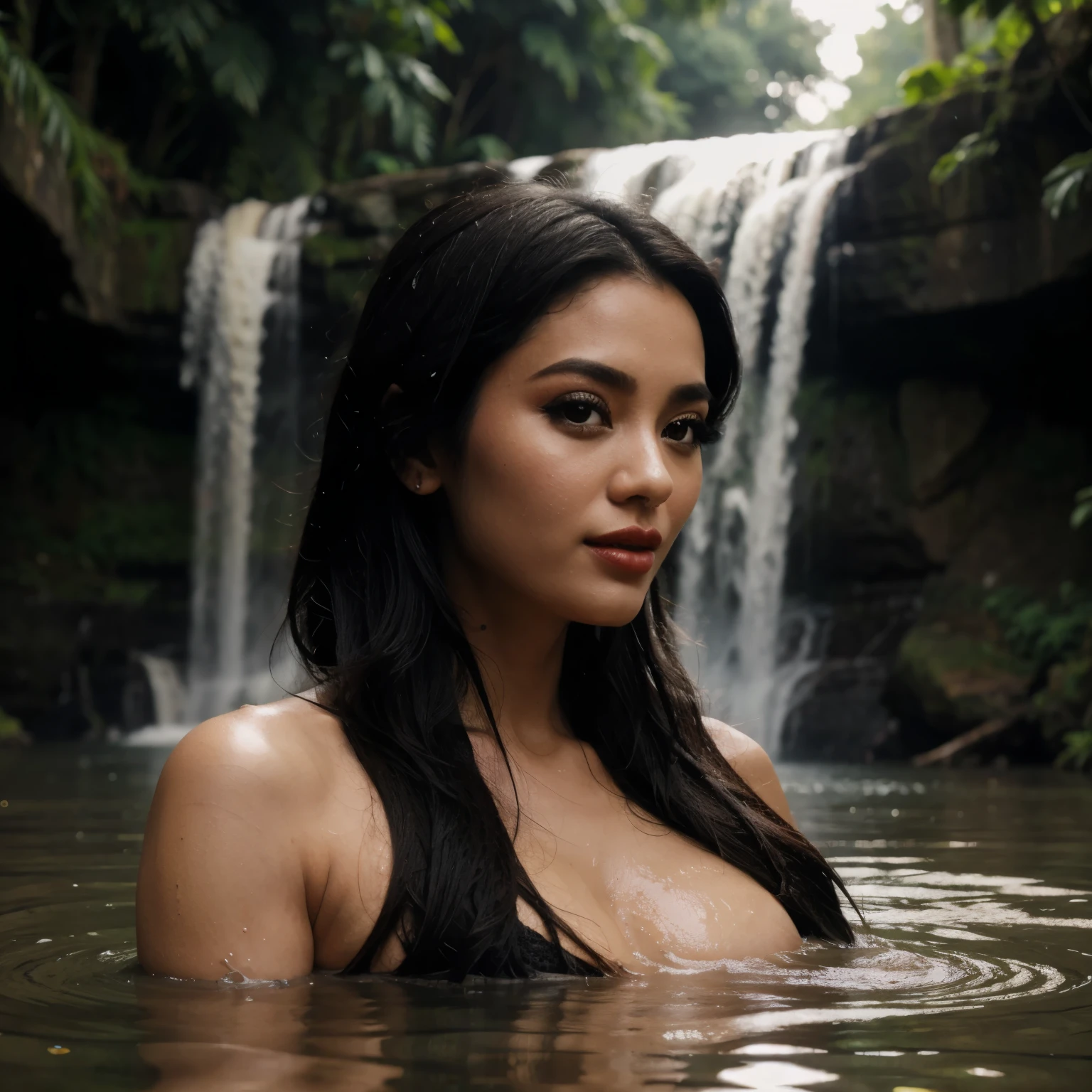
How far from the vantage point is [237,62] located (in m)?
17.0

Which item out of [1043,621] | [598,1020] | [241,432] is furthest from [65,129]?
[598,1020]

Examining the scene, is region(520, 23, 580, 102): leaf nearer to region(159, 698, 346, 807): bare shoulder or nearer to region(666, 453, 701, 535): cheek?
region(666, 453, 701, 535): cheek

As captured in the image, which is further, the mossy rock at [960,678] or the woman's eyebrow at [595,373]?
the mossy rock at [960,678]

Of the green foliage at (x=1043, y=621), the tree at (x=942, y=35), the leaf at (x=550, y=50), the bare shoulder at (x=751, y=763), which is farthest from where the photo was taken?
the leaf at (x=550, y=50)

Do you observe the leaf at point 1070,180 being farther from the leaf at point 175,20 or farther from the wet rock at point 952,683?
the leaf at point 175,20

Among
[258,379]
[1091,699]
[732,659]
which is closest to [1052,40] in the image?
[1091,699]

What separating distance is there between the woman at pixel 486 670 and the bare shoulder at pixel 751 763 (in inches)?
8.6

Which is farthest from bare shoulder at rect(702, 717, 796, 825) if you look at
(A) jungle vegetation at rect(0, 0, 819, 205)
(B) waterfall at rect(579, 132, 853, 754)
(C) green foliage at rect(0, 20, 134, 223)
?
(B) waterfall at rect(579, 132, 853, 754)

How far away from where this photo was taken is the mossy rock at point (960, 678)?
12.2 meters

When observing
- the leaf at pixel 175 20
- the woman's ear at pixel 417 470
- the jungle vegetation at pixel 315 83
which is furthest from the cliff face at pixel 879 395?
the woman's ear at pixel 417 470

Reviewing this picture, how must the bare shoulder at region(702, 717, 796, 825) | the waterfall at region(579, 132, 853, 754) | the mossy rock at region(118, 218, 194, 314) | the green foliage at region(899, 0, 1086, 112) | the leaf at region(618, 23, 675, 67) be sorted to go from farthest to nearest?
the leaf at region(618, 23, 675, 67), the mossy rock at region(118, 218, 194, 314), the waterfall at region(579, 132, 853, 754), the green foliage at region(899, 0, 1086, 112), the bare shoulder at region(702, 717, 796, 825)

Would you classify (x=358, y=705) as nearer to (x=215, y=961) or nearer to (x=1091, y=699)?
(x=215, y=961)

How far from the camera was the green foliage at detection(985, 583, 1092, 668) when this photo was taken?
1237cm

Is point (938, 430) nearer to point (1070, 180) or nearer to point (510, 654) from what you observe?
point (1070, 180)
